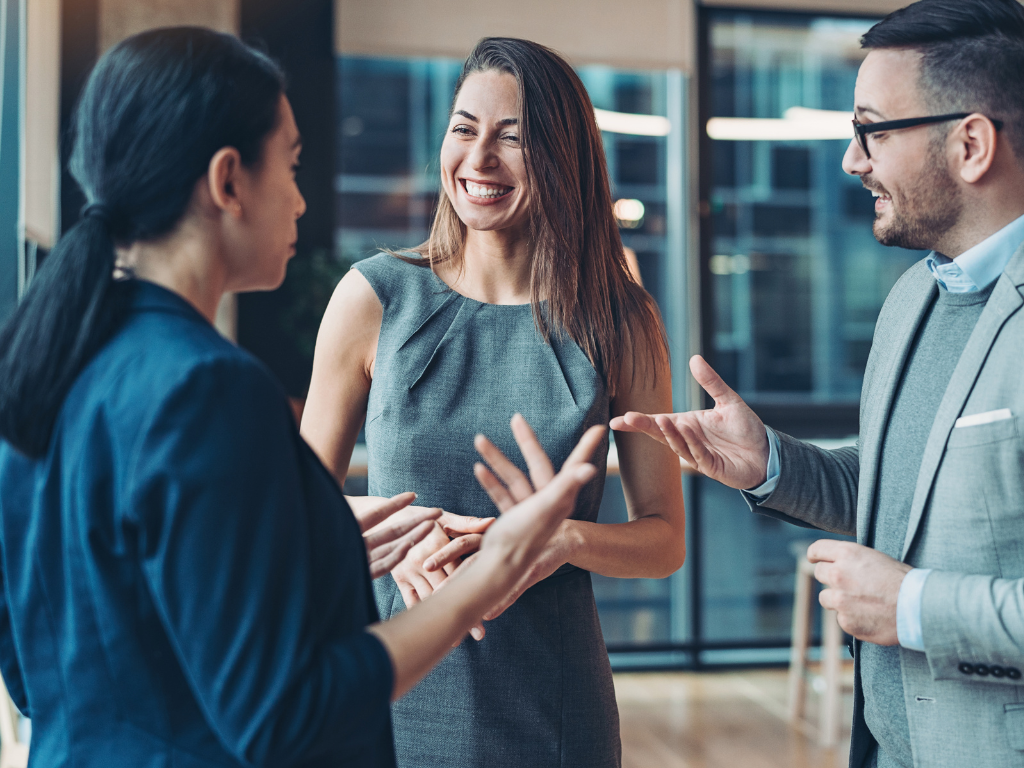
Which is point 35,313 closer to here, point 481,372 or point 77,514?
point 77,514

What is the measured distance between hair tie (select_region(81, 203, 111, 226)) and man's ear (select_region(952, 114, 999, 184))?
1.11 metres

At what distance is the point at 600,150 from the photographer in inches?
60.1

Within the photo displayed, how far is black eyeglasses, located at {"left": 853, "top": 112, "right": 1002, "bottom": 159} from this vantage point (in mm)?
1310

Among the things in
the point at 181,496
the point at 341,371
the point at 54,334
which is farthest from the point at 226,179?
the point at 341,371

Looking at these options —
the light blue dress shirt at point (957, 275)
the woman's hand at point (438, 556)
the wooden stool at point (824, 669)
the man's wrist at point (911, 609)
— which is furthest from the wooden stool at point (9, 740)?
the wooden stool at point (824, 669)

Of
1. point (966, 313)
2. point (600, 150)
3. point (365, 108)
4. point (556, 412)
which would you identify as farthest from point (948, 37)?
point (365, 108)

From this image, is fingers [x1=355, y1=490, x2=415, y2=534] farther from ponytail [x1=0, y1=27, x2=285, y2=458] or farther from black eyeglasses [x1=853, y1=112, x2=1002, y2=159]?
black eyeglasses [x1=853, y1=112, x2=1002, y2=159]

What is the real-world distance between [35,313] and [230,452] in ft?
0.76

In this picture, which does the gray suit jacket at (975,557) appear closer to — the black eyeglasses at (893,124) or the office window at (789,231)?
the black eyeglasses at (893,124)

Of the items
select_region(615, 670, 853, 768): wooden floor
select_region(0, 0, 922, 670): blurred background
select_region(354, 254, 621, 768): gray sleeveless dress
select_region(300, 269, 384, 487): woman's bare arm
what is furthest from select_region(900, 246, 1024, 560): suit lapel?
select_region(0, 0, 922, 670): blurred background

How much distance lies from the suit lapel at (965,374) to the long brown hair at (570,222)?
44 centimetres

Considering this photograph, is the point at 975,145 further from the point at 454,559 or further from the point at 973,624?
the point at 454,559

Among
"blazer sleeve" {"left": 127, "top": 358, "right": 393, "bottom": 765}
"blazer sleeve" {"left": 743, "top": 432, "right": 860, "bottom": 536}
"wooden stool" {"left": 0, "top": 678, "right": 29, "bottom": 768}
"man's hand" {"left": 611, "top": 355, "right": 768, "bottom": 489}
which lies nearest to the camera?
"blazer sleeve" {"left": 127, "top": 358, "right": 393, "bottom": 765}

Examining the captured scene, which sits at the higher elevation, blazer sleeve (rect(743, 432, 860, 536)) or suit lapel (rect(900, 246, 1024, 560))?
suit lapel (rect(900, 246, 1024, 560))
